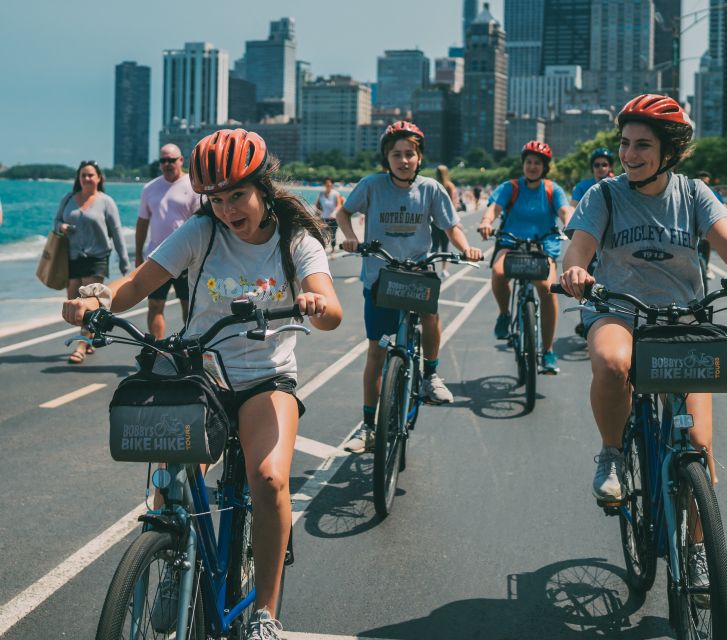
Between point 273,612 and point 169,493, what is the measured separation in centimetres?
68

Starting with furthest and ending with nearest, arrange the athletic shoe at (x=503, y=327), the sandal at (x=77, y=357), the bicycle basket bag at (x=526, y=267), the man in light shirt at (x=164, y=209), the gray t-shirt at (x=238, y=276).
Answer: the sandal at (x=77, y=357) → the man in light shirt at (x=164, y=209) → the athletic shoe at (x=503, y=327) → the bicycle basket bag at (x=526, y=267) → the gray t-shirt at (x=238, y=276)

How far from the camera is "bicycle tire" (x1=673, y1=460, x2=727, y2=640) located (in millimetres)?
3219

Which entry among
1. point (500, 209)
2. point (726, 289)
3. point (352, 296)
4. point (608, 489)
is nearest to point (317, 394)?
point (500, 209)

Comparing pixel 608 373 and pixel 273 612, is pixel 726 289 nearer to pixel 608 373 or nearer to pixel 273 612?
pixel 608 373

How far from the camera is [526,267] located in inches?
332

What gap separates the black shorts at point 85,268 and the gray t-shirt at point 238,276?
716 centimetres

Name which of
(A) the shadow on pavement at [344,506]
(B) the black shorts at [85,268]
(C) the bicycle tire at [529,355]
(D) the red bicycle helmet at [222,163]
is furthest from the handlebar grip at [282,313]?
(B) the black shorts at [85,268]

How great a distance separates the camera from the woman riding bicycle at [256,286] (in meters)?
3.41

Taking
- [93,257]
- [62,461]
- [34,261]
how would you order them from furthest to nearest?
[34,261] → [93,257] → [62,461]

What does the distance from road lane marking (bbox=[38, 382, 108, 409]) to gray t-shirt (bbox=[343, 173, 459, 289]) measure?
2.90 metres

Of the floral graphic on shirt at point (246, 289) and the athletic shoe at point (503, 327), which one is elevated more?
the floral graphic on shirt at point (246, 289)

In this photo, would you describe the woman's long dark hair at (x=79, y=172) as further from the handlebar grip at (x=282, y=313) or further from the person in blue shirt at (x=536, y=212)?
the handlebar grip at (x=282, y=313)

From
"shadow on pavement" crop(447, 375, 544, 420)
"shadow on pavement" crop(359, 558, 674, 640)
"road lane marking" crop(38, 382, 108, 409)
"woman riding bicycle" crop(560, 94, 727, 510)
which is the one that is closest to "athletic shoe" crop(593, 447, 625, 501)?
"woman riding bicycle" crop(560, 94, 727, 510)

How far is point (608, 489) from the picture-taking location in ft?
13.7
